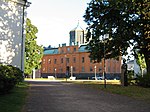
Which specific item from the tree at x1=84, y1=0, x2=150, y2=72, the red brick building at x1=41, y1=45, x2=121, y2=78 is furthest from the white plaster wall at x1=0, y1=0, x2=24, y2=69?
the red brick building at x1=41, y1=45, x2=121, y2=78

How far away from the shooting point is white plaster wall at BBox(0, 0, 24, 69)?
3259 cm

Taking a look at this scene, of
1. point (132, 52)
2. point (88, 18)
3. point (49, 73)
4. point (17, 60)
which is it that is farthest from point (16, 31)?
point (49, 73)

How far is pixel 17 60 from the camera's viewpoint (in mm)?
35000

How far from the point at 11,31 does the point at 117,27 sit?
11831mm

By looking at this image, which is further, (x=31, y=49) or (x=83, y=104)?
(x=31, y=49)

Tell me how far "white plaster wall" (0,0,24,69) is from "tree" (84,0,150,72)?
8437mm

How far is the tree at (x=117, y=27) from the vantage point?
3128 centimetres

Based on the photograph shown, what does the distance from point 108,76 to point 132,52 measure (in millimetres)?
65797

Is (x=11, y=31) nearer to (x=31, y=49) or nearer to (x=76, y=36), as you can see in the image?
(x=31, y=49)

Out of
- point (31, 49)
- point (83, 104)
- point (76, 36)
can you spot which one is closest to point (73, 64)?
point (76, 36)

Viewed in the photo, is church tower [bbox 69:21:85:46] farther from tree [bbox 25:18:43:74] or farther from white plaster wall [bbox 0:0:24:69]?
white plaster wall [bbox 0:0:24:69]

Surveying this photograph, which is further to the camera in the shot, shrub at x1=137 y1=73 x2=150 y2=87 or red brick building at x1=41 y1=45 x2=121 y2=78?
red brick building at x1=41 y1=45 x2=121 y2=78

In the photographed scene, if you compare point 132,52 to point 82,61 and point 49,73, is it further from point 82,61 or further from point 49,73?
point 49,73

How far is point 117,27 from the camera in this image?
33844 millimetres
